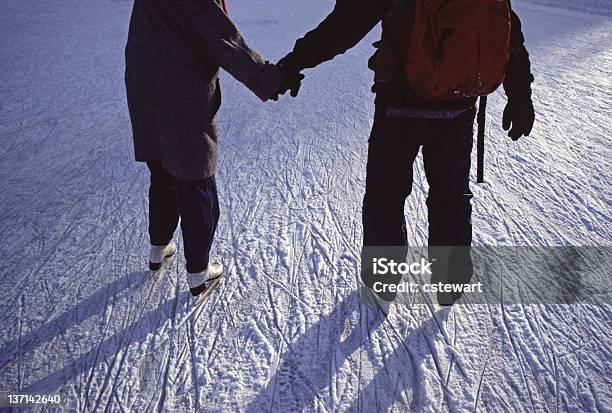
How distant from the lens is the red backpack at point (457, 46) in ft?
4.57

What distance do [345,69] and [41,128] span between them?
9.36 ft

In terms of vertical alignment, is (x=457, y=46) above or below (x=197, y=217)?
above

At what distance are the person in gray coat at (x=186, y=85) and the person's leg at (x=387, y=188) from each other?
0.40 metres

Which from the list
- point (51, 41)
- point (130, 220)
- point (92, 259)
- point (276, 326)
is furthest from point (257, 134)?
point (51, 41)

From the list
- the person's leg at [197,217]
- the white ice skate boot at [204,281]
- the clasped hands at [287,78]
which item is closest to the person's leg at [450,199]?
the clasped hands at [287,78]

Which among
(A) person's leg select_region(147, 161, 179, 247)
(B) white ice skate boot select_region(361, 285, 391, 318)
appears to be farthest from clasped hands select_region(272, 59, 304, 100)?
(B) white ice skate boot select_region(361, 285, 391, 318)

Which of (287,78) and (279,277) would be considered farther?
(279,277)

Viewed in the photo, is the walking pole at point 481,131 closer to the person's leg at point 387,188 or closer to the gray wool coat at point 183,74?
the person's leg at point 387,188

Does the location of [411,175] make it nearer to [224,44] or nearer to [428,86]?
[428,86]

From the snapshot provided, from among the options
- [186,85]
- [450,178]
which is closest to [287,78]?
[186,85]

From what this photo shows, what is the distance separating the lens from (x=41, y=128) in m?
3.66

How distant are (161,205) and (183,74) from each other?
655mm

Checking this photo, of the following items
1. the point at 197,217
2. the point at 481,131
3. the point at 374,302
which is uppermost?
the point at 481,131

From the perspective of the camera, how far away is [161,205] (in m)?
2.02
